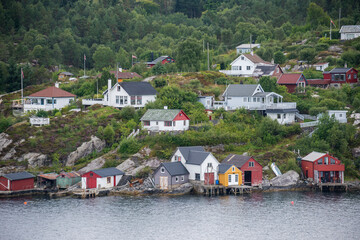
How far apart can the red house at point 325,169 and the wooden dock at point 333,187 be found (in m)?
0.76

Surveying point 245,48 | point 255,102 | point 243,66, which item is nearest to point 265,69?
point 243,66

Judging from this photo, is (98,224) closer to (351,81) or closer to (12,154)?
Result: (12,154)

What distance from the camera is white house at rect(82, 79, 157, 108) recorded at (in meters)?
84.9

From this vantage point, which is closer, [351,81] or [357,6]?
[351,81]

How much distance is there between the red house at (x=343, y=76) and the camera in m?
95.8

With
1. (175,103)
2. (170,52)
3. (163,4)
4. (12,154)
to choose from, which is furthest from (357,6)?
(12,154)

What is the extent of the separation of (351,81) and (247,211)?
153 feet

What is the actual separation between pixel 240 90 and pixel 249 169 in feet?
70.0

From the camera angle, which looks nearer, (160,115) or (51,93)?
(160,115)

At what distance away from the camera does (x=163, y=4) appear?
189 m

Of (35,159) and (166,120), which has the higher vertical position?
(166,120)

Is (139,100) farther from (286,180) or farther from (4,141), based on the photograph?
(286,180)

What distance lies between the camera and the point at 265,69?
3967 inches

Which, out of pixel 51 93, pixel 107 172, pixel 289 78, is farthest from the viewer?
pixel 289 78
